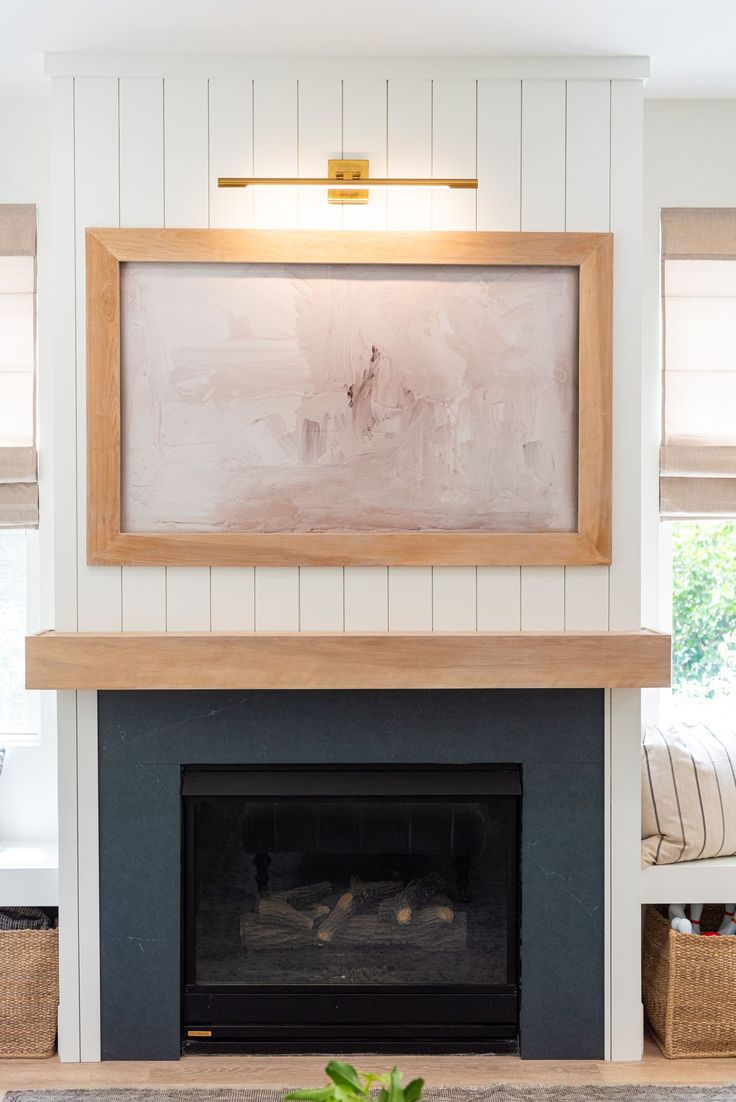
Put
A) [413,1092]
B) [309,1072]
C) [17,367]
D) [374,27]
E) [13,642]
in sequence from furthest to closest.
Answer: [13,642] → [17,367] → [309,1072] → [374,27] → [413,1092]

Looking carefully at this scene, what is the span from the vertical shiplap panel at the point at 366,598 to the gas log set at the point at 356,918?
2.20 ft

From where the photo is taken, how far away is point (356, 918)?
2.47m

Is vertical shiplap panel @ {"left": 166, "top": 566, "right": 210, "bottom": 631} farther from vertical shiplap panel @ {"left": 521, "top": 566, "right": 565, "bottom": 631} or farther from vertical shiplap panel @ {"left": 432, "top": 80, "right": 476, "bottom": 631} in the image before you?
vertical shiplap panel @ {"left": 432, "top": 80, "right": 476, "bottom": 631}

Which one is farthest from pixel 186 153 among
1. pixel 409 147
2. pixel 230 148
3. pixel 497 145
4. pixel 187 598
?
pixel 187 598

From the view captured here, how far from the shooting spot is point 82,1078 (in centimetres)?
233

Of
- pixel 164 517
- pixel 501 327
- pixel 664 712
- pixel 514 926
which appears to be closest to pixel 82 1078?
pixel 514 926

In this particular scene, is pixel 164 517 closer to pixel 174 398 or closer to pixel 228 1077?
pixel 174 398

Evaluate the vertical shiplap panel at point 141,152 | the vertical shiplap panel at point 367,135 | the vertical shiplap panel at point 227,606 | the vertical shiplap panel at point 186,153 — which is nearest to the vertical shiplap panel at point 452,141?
the vertical shiplap panel at point 367,135

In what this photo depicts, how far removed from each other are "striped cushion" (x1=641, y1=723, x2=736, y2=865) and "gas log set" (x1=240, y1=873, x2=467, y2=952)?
1.84 feet

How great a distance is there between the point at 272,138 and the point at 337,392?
0.65 metres

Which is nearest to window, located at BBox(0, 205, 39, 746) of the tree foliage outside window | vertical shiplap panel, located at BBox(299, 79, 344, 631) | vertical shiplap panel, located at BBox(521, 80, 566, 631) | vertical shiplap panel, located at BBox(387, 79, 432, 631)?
vertical shiplap panel, located at BBox(299, 79, 344, 631)

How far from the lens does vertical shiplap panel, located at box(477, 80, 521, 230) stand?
2.37 meters

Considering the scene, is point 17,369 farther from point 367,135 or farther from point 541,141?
point 541,141

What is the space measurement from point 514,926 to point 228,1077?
80 centimetres
